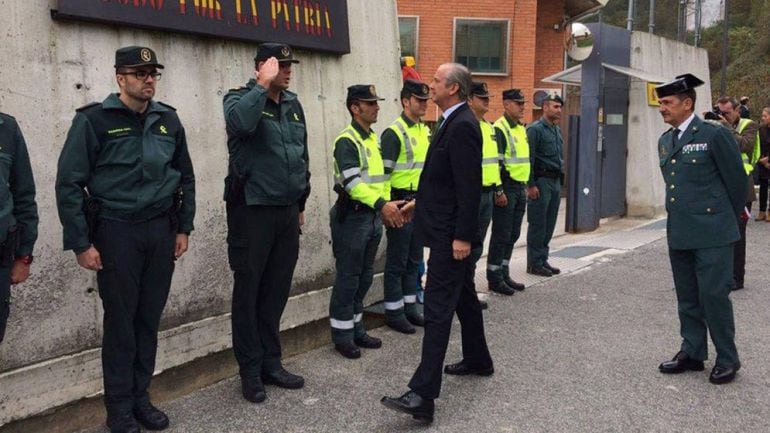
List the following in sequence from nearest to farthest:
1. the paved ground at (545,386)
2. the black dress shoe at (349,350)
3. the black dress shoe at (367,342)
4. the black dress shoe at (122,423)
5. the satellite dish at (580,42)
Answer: the black dress shoe at (122,423)
the paved ground at (545,386)
the black dress shoe at (349,350)
the black dress shoe at (367,342)
the satellite dish at (580,42)

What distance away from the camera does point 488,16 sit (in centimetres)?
1945

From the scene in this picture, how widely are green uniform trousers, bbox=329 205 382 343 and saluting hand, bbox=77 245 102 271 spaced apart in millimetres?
1946

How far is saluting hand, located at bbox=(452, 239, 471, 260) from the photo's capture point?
416 cm

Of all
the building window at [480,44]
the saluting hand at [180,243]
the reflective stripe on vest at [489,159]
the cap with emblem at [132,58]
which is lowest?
the saluting hand at [180,243]

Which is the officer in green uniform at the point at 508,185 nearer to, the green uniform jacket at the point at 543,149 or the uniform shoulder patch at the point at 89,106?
the green uniform jacket at the point at 543,149

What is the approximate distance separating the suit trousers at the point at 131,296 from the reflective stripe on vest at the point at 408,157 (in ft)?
7.69

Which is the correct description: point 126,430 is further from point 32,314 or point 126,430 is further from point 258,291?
point 258,291

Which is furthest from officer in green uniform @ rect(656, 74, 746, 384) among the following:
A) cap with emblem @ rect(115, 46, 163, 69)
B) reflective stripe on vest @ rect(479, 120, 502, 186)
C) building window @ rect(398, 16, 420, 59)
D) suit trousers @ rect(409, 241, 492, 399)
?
building window @ rect(398, 16, 420, 59)

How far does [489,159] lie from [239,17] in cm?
287

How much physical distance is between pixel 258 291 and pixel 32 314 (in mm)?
1310

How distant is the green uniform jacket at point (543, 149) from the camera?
26.2ft

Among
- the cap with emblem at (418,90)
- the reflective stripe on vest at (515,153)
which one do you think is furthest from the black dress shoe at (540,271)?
the cap with emblem at (418,90)

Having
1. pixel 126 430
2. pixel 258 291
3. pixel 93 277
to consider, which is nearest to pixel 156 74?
pixel 93 277

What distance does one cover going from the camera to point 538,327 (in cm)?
615
